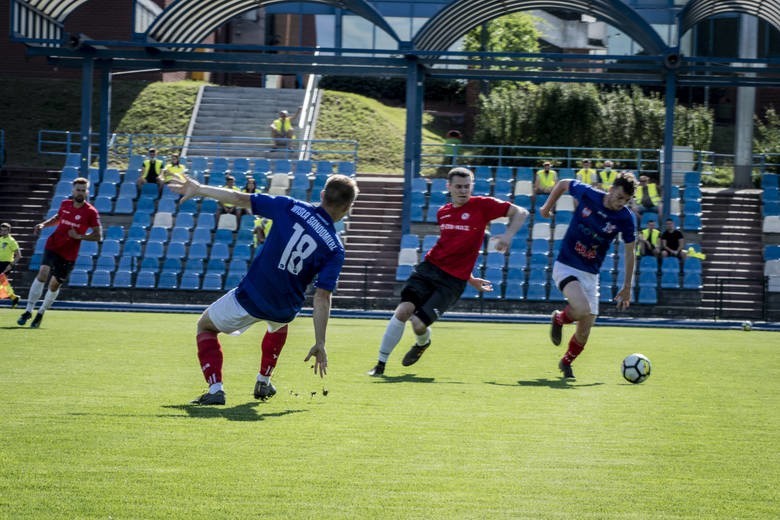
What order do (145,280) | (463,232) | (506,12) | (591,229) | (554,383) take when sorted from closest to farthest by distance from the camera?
(554,383) → (463,232) → (591,229) → (145,280) → (506,12)

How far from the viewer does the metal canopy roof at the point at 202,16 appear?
26.7m

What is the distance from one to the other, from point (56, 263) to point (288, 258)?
30.3 ft

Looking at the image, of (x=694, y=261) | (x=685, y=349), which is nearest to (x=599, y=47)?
(x=694, y=261)

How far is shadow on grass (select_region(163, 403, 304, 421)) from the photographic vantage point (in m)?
7.62

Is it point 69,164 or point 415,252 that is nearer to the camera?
point 415,252

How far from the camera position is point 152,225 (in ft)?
91.8

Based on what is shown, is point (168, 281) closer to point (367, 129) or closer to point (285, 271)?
point (367, 129)

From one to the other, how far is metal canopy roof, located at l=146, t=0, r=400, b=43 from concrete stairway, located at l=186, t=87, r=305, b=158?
856 centimetres

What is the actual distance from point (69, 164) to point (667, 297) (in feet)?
52.6

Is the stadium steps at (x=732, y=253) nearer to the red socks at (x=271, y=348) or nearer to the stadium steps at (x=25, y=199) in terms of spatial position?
the stadium steps at (x=25, y=199)

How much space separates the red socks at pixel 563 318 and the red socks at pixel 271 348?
441 centimetres

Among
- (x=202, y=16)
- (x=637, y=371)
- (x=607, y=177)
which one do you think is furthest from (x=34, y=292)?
(x=607, y=177)

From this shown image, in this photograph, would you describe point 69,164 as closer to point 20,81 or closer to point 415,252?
point 415,252

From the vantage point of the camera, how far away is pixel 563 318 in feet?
40.6
